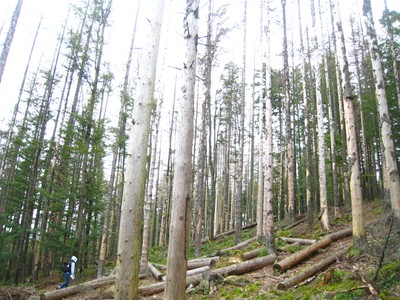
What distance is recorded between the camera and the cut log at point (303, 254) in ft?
23.6

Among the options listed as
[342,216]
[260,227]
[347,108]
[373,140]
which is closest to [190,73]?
[347,108]

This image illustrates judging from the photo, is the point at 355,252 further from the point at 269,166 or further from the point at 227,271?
the point at 269,166

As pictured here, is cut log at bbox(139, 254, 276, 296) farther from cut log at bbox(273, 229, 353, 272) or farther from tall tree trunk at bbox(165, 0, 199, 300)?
tall tree trunk at bbox(165, 0, 199, 300)

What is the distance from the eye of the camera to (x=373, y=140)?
2272 centimetres

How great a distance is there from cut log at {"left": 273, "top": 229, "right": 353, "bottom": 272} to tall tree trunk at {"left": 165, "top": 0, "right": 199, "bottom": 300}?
440cm

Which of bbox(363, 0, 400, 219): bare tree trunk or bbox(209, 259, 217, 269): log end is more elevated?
bbox(363, 0, 400, 219): bare tree trunk

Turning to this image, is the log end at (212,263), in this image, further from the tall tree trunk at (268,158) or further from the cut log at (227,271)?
the tall tree trunk at (268,158)

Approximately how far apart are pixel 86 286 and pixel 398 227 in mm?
9210

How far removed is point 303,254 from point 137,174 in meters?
6.09

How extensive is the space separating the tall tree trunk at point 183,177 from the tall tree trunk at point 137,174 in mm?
477

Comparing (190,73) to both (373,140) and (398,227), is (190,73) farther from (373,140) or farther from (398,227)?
(373,140)

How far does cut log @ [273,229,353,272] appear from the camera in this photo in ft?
23.6

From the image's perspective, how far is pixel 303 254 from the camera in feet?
25.3

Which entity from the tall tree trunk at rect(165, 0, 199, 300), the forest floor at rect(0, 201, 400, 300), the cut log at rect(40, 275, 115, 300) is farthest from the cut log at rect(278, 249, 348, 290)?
the cut log at rect(40, 275, 115, 300)
